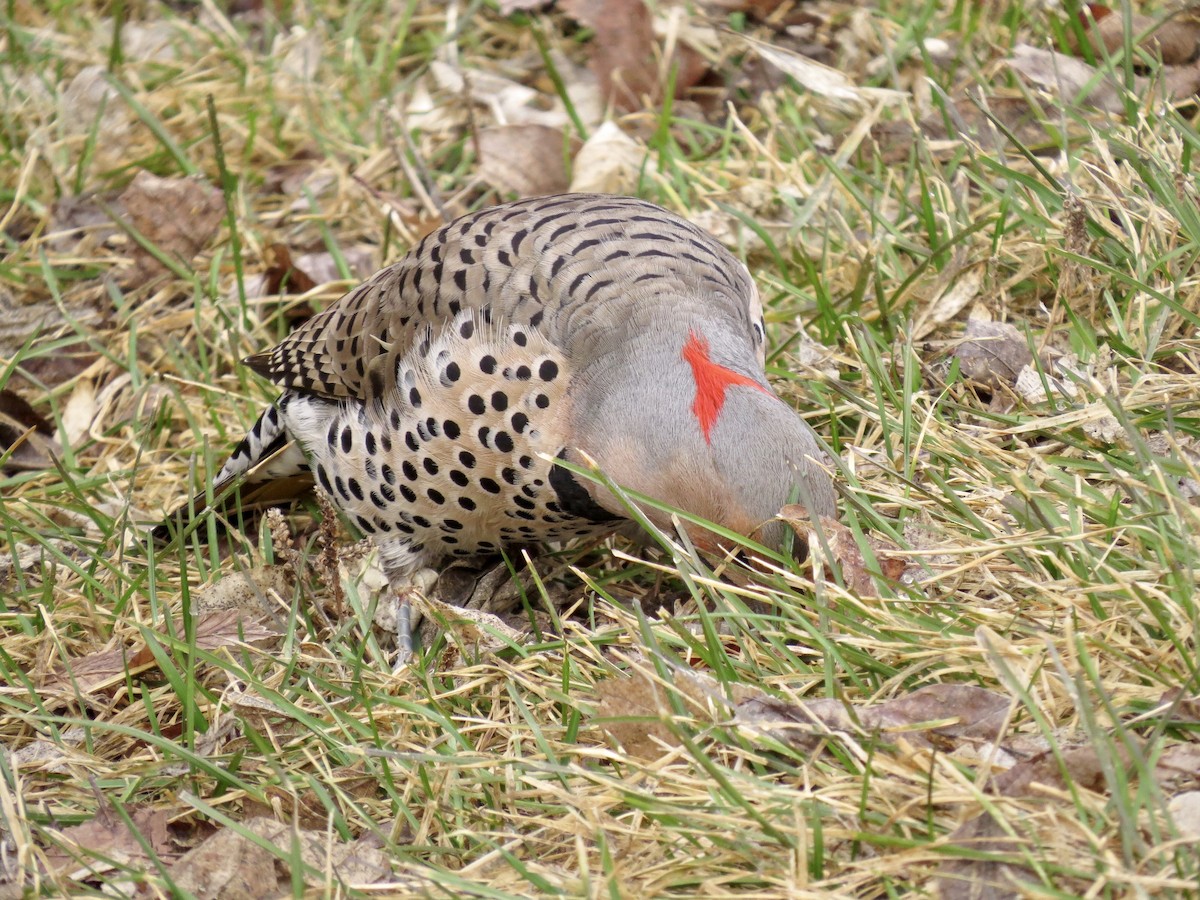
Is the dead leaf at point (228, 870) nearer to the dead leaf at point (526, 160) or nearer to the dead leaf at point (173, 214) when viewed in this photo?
the dead leaf at point (173, 214)

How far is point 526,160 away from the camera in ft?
20.9

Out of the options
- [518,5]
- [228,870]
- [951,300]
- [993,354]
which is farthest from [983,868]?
[518,5]

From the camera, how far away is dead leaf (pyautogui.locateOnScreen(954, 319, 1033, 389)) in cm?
462

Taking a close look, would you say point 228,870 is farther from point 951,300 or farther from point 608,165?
point 608,165

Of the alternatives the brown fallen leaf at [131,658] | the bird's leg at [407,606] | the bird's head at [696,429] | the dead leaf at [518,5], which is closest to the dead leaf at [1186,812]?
the bird's head at [696,429]

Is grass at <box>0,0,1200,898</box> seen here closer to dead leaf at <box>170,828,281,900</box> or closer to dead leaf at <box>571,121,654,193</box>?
dead leaf at <box>170,828,281,900</box>

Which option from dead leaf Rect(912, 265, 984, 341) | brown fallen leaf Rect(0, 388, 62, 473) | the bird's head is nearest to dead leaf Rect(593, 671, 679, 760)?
the bird's head

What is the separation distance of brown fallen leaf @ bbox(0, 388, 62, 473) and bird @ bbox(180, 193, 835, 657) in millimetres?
886

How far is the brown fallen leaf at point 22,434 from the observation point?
5375mm

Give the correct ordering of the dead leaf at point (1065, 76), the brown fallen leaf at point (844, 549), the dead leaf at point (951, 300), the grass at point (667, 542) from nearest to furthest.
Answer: the grass at point (667, 542) < the brown fallen leaf at point (844, 549) < the dead leaf at point (951, 300) < the dead leaf at point (1065, 76)

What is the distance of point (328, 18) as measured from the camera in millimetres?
7516

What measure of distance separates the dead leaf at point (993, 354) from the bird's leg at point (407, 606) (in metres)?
1.86

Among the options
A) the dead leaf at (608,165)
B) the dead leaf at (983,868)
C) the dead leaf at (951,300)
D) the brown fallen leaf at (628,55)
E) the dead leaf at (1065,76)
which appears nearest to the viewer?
the dead leaf at (983,868)

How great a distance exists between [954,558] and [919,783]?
0.96 metres
